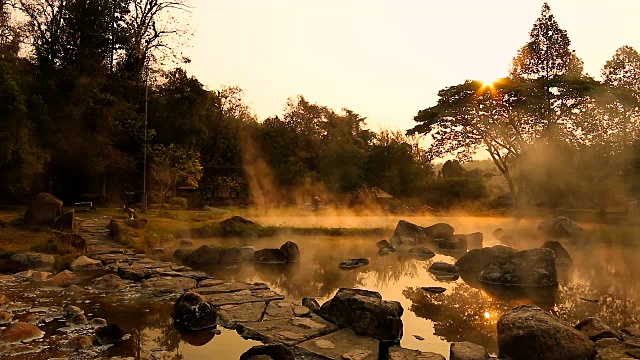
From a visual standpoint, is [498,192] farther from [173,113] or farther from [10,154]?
[10,154]

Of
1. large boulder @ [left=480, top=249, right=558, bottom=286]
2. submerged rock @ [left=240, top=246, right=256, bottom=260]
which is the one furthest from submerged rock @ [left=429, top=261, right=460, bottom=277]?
submerged rock @ [left=240, top=246, right=256, bottom=260]

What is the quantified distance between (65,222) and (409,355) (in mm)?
12627

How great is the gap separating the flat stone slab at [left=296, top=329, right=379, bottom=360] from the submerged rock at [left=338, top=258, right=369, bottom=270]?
6.49 metres

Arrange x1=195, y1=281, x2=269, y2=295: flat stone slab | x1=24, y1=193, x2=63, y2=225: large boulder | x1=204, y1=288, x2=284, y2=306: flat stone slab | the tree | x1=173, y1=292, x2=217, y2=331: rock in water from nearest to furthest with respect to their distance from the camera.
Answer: x1=173, y1=292, x2=217, y2=331: rock in water → x1=204, y1=288, x2=284, y2=306: flat stone slab → x1=195, y1=281, x2=269, y2=295: flat stone slab → x1=24, y1=193, x2=63, y2=225: large boulder → the tree

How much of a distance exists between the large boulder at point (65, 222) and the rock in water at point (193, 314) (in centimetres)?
903

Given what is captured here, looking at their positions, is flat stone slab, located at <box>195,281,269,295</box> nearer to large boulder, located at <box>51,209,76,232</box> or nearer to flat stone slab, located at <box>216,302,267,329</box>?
flat stone slab, located at <box>216,302,267,329</box>

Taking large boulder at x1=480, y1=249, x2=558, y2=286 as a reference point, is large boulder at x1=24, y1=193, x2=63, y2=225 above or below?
above

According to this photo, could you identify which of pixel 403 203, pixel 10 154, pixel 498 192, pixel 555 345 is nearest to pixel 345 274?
pixel 555 345

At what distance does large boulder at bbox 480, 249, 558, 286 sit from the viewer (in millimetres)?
11664

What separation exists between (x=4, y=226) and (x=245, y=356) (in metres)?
12.5

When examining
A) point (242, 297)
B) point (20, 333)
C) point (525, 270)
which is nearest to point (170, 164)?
point (242, 297)

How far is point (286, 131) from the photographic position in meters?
46.7

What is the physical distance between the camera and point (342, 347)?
20.8 feet

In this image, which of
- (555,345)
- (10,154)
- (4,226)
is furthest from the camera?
(10,154)
